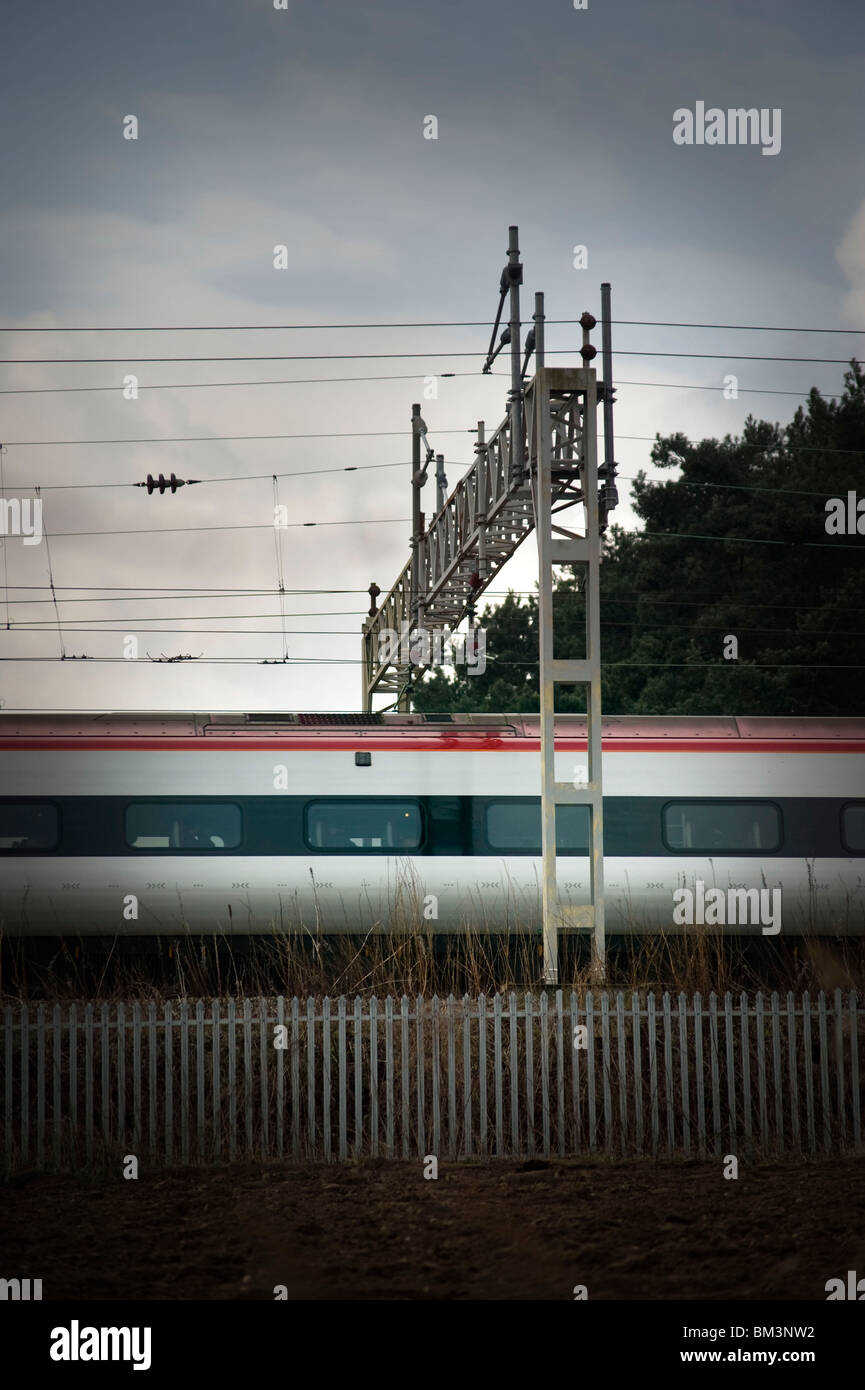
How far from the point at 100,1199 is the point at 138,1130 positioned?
1.07m

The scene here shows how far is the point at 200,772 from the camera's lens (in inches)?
702

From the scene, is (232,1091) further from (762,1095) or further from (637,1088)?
(762,1095)

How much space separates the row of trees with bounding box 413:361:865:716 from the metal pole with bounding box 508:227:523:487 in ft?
69.5

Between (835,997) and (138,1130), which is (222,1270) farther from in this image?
(835,997)

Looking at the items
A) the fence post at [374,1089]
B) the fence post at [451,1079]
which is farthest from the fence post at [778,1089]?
the fence post at [374,1089]

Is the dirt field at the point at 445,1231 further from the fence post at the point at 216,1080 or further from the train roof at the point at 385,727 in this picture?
the train roof at the point at 385,727

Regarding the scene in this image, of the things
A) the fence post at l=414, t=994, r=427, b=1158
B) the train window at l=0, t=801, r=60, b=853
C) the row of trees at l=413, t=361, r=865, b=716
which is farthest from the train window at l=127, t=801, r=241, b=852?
the row of trees at l=413, t=361, r=865, b=716

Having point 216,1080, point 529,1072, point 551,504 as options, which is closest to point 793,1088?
point 529,1072

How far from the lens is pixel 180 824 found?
17719 mm

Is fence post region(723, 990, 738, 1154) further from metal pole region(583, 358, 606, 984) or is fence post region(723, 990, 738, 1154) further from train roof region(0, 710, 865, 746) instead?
train roof region(0, 710, 865, 746)

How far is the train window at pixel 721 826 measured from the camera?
18156 mm

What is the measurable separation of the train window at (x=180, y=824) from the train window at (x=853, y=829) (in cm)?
786
